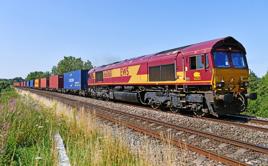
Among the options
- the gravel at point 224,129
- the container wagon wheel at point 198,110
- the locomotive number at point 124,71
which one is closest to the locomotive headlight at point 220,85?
the container wagon wheel at point 198,110

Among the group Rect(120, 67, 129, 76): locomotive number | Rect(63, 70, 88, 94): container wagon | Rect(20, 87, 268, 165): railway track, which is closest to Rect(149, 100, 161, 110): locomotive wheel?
Rect(120, 67, 129, 76): locomotive number

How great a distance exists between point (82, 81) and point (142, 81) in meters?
19.2

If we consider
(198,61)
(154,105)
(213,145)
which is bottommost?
(213,145)

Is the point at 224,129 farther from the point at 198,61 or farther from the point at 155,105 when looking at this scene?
the point at 155,105

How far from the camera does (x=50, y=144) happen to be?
7.68 meters

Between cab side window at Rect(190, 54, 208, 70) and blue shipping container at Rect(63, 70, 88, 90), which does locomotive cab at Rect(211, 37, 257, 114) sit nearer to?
cab side window at Rect(190, 54, 208, 70)

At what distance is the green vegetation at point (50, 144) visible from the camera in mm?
5699

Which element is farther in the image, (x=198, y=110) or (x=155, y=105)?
(x=155, y=105)

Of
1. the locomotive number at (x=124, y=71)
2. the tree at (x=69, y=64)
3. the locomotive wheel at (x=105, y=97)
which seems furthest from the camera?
the tree at (x=69, y=64)

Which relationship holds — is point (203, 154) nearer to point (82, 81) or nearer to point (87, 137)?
point (87, 137)

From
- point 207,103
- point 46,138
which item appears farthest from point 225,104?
point 46,138

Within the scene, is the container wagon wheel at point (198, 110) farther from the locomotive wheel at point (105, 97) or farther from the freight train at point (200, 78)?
the locomotive wheel at point (105, 97)

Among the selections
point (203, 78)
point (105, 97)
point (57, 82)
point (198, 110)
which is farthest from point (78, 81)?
point (203, 78)

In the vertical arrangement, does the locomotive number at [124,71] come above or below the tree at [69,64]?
below
